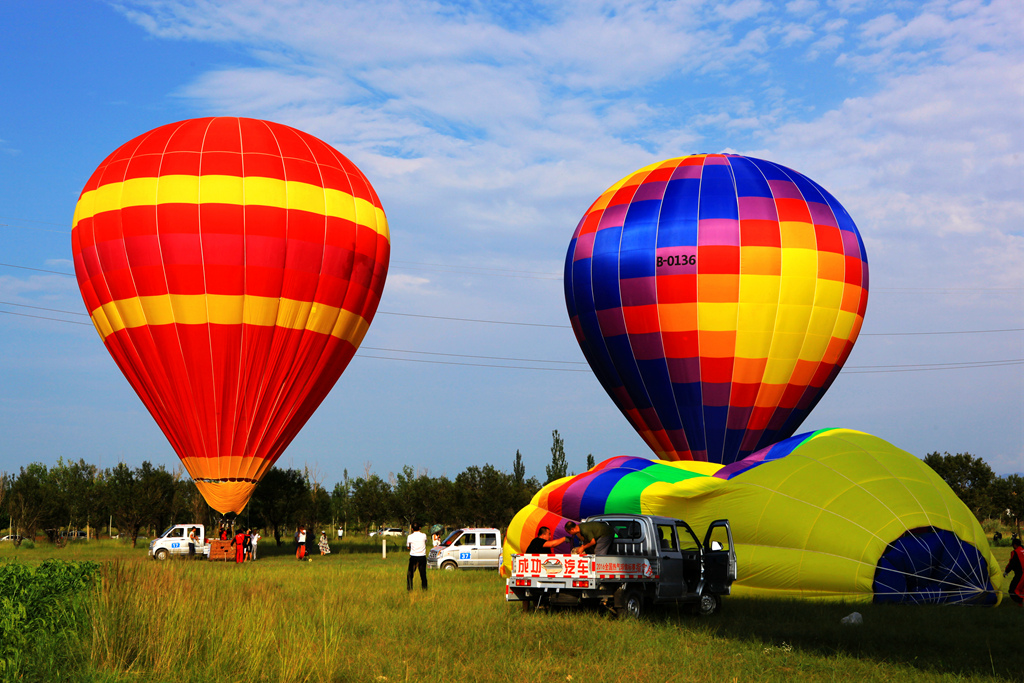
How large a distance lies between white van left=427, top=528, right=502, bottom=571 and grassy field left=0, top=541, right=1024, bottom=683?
57.3 ft

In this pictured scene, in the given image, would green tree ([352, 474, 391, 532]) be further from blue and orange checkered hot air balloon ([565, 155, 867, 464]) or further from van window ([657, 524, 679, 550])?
van window ([657, 524, 679, 550])

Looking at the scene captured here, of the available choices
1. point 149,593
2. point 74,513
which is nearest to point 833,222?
point 149,593


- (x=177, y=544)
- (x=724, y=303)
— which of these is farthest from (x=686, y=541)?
(x=177, y=544)

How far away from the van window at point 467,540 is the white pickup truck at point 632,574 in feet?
56.4

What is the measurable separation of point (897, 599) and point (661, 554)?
5.48m

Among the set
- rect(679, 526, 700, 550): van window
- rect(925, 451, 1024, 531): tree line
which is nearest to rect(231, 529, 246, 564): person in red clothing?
rect(679, 526, 700, 550): van window

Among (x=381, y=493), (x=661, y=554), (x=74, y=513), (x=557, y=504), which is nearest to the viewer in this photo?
(x=661, y=554)

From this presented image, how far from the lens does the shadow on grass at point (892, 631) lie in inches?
504

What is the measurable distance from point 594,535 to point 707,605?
2546 millimetres

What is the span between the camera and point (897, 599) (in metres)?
19.5

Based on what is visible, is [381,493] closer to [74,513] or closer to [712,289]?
[74,513]

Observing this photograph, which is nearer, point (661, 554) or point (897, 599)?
point (661, 554)

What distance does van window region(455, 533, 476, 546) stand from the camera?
3612 cm

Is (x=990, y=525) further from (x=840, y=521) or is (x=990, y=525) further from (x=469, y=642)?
(x=469, y=642)
